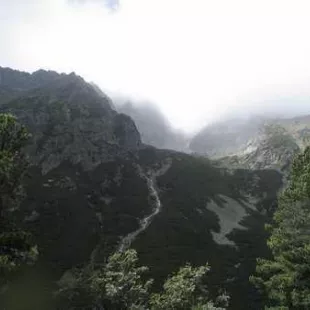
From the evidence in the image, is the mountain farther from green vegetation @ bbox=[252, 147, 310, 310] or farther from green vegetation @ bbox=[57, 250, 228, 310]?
green vegetation @ bbox=[57, 250, 228, 310]

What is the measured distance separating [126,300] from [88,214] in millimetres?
127089

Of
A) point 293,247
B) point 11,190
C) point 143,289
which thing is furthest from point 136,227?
point 143,289

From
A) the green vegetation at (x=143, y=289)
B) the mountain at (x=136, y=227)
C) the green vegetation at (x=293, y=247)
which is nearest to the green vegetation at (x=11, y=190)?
the green vegetation at (x=143, y=289)

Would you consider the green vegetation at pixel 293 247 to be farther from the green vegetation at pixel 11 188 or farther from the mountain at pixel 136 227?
the mountain at pixel 136 227

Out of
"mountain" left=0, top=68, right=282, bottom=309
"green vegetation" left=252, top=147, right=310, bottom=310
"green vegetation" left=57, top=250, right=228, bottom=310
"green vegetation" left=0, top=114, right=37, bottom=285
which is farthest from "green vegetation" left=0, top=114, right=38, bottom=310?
"mountain" left=0, top=68, right=282, bottom=309

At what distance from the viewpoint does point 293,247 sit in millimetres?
35250

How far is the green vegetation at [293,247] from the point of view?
33812 mm

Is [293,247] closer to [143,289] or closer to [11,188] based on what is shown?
[143,289]

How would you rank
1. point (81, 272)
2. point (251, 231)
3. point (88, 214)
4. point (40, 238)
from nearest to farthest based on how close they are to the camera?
1. point (81, 272)
2. point (40, 238)
3. point (88, 214)
4. point (251, 231)

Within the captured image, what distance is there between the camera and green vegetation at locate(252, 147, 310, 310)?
33.8 m

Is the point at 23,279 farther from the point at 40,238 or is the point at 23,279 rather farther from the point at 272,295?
the point at 272,295

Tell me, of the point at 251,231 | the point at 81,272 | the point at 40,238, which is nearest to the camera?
the point at 81,272

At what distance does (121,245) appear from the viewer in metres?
132

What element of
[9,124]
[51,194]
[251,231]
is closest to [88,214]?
[51,194]
